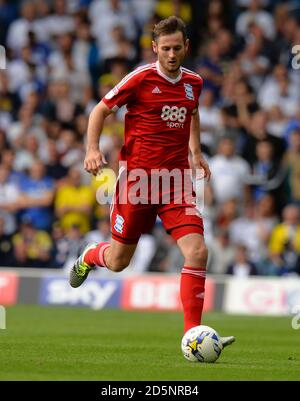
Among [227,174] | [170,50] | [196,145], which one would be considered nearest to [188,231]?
[196,145]

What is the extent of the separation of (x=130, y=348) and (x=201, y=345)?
154cm

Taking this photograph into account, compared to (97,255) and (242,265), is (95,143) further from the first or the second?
(242,265)

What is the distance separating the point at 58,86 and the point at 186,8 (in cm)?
299

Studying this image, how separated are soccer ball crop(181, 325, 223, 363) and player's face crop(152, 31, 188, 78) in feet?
7.18

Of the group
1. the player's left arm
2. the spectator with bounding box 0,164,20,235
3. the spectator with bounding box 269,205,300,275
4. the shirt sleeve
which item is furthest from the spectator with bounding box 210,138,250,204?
the shirt sleeve

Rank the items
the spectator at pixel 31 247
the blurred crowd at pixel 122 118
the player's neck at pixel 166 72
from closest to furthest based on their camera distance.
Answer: the player's neck at pixel 166 72
the blurred crowd at pixel 122 118
the spectator at pixel 31 247

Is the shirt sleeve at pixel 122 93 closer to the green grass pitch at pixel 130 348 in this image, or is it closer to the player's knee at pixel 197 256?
the player's knee at pixel 197 256

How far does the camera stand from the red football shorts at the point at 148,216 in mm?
9547

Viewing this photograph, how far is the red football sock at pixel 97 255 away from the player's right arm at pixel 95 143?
59.4 inches

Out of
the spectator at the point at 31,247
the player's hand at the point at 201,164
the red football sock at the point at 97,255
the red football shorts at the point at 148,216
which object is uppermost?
the spectator at the point at 31,247

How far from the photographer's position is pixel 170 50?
31.0 feet

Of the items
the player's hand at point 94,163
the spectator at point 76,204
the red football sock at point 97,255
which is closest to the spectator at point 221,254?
the spectator at point 76,204

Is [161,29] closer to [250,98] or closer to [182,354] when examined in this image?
[182,354]
